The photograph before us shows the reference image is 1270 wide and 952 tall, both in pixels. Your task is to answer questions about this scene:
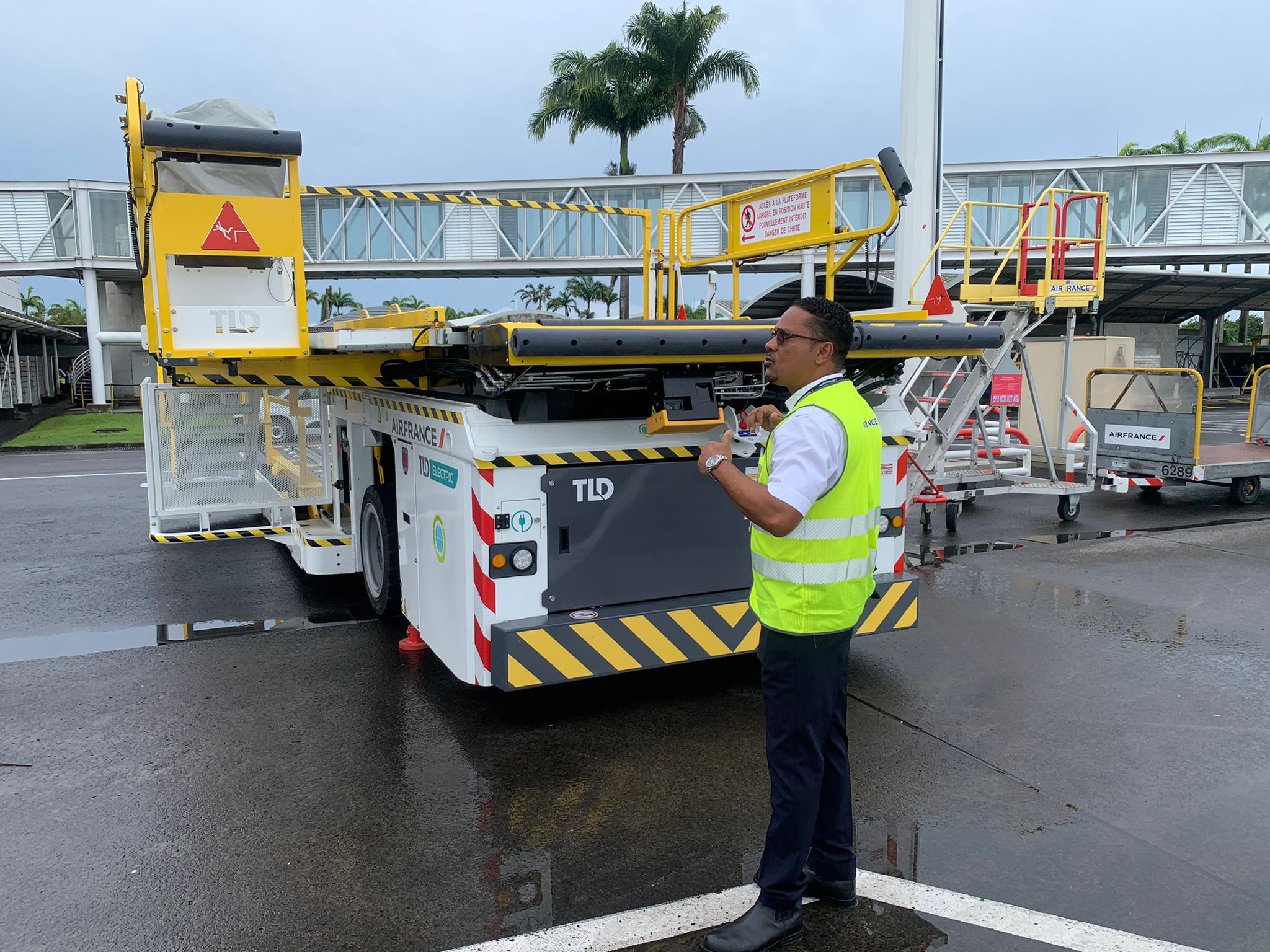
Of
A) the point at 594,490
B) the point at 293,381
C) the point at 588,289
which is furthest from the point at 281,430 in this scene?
the point at 588,289

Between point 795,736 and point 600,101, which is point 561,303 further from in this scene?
point 795,736

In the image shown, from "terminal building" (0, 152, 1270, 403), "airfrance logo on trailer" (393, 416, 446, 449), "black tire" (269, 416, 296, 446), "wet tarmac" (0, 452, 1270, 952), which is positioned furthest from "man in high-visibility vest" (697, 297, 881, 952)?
"terminal building" (0, 152, 1270, 403)

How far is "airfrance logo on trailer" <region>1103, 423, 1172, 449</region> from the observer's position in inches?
439

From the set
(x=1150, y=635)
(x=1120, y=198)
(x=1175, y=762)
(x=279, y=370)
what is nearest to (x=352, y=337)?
(x=279, y=370)

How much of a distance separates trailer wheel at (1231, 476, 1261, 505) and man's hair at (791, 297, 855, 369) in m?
10.8

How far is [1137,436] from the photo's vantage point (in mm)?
11461

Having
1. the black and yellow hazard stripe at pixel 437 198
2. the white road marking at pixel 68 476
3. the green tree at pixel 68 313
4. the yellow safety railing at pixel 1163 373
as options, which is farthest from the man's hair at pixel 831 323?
the green tree at pixel 68 313

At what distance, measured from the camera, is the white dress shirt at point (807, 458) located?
286cm

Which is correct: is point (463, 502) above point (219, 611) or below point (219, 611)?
above

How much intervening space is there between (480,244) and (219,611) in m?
21.9

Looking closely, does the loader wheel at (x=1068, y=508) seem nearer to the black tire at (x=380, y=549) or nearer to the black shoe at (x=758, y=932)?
the black tire at (x=380, y=549)

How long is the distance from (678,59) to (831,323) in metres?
33.3

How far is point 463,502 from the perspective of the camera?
14.7ft

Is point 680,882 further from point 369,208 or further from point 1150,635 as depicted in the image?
point 369,208
